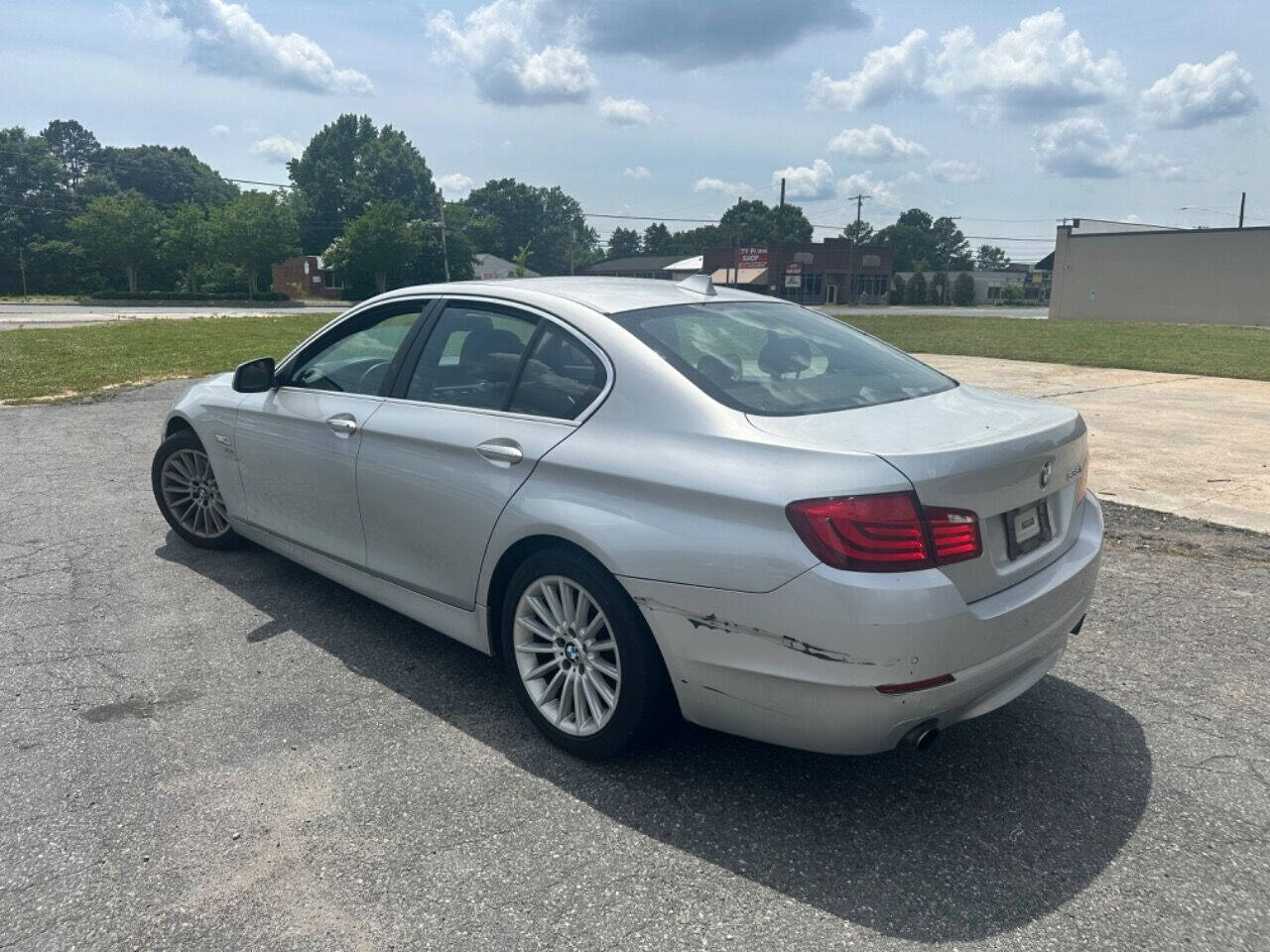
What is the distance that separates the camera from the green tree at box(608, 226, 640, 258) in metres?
139

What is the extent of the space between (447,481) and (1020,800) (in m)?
2.21

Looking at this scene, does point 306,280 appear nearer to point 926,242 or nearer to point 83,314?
point 83,314

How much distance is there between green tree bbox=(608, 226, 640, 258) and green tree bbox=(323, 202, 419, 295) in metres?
70.4

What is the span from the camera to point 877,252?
81.9 meters

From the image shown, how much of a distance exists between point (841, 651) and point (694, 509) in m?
0.58

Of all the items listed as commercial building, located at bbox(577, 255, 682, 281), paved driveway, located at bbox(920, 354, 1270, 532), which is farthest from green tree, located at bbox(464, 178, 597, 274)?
paved driveway, located at bbox(920, 354, 1270, 532)

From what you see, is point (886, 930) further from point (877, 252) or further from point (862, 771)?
point (877, 252)

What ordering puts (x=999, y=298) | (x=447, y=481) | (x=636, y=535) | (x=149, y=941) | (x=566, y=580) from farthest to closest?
(x=999, y=298) → (x=447, y=481) → (x=566, y=580) → (x=636, y=535) → (x=149, y=941)

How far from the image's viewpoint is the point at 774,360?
334cm

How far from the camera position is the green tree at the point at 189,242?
6762 cm

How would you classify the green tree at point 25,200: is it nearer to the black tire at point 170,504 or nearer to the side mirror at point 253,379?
the black tire at point 170,504

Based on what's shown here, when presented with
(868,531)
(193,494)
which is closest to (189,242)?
(193,494)

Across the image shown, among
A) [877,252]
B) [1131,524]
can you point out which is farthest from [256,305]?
[1131,524]

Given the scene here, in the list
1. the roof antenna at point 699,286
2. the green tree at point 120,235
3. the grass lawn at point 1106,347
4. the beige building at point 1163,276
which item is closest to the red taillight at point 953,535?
the roof antenna at point 699,286
